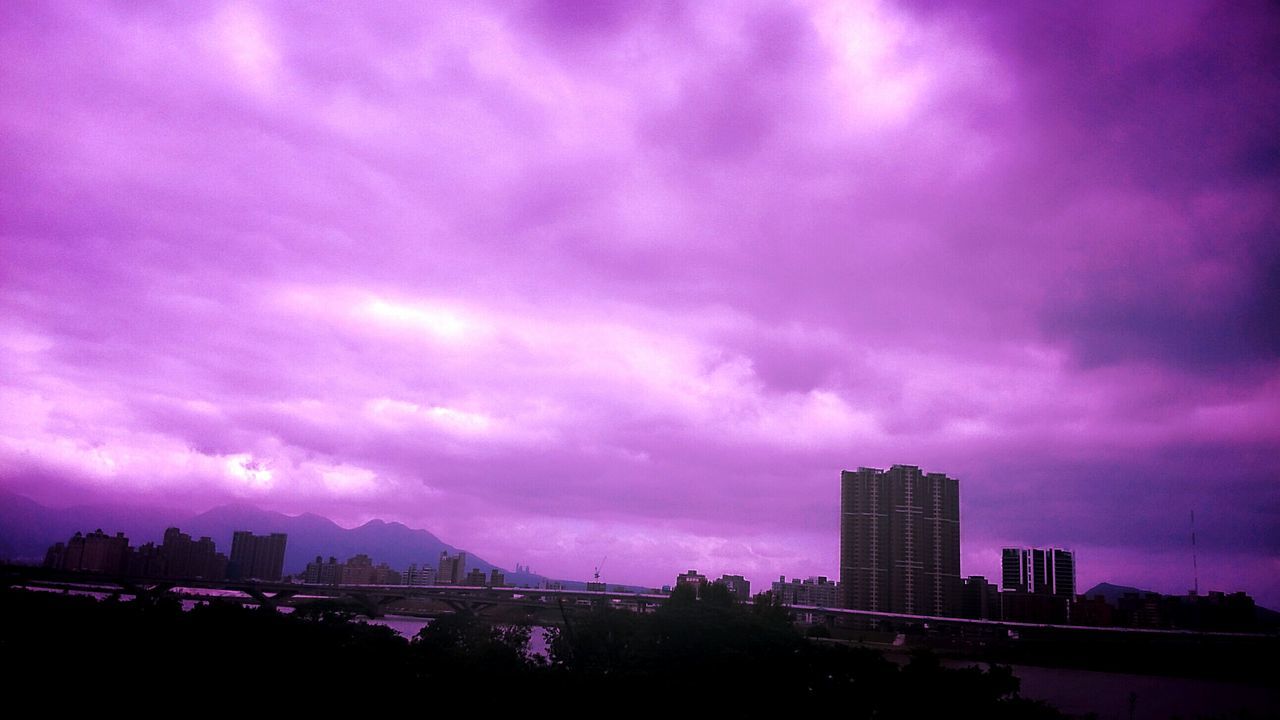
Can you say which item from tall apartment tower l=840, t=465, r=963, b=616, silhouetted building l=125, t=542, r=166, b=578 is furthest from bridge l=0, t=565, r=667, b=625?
tall apartment tower l=840, t=465, r=963, b=616

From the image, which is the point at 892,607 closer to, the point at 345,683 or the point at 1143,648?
the point at 1143,648

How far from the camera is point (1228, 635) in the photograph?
118375 mm

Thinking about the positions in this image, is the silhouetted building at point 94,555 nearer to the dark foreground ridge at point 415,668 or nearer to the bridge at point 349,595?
the bridge at point 349,595

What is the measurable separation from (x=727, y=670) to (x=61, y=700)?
1140 inches

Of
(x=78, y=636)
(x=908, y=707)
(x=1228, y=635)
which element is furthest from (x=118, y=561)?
(x=1228, y=635)

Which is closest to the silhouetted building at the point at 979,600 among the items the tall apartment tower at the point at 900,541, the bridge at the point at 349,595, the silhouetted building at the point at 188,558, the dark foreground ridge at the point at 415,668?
the tall apartment tower at the point at 900,541

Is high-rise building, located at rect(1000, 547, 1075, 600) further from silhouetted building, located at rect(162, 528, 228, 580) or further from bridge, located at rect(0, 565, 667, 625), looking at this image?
silhouetted building, located at rect(162, 528, 228, 580)

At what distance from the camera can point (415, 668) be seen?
3447 cm

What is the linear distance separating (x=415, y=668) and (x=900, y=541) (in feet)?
542

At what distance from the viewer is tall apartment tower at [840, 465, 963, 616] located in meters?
175

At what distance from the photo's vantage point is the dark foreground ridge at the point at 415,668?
92.7 ft

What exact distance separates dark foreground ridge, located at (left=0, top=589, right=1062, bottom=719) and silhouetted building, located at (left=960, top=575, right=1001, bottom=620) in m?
146

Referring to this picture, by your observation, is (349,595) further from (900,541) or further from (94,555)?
(900,541)

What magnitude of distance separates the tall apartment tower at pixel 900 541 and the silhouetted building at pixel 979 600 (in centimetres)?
191
